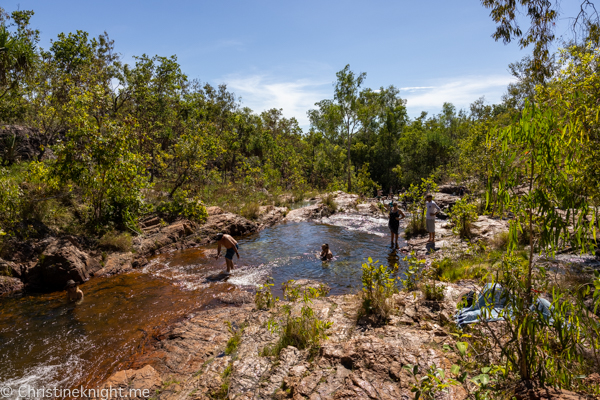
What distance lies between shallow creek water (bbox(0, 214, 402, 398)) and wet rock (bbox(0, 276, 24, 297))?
456 millimetres

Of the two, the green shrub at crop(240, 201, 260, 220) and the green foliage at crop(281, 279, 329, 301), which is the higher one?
the green shrub at crop(240, 201, 260, 220)

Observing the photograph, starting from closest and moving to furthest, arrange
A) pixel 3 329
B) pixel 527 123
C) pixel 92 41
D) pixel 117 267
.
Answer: pixel 527 123 → pixel 3 329 → pixel 117 267 → pixel 92 41

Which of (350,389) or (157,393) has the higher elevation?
(350,389)

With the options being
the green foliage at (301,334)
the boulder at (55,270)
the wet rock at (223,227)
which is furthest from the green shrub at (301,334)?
the wet rock at (223,227)

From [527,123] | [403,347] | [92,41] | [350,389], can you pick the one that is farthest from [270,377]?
[92,41]

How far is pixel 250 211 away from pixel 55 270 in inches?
389

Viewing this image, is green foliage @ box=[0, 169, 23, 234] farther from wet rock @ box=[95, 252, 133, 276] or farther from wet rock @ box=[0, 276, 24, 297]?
wet rock @ box=[95, 252, 133, 276]

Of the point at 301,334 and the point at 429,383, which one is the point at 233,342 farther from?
the point at 429,383

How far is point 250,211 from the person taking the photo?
17.2 meters

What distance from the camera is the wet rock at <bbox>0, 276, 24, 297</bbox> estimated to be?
7798mm

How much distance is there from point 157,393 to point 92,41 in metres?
18.1

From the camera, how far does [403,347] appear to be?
13.7 feet

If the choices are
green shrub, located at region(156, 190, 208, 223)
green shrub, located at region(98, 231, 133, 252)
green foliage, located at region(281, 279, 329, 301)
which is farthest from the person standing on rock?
green shrub, located at region(98, 231, 133, 252)

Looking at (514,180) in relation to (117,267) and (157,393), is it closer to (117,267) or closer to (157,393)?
(157,393)
